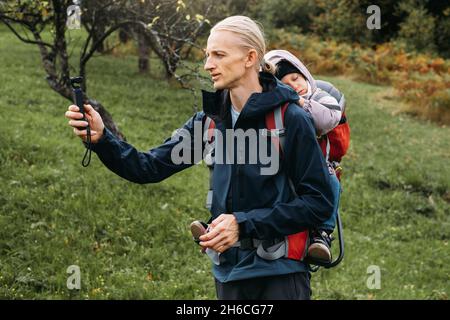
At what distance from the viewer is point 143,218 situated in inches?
276

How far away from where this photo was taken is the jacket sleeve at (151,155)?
271 centimetres

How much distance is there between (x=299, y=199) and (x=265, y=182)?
6.4 inches

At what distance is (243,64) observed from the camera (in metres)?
2.55

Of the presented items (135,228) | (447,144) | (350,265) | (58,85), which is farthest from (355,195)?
(447,144)

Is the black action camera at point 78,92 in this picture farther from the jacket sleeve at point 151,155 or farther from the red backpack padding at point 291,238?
the red backpack padding at point 291,238

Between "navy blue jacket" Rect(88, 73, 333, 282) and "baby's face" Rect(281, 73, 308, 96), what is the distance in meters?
0.53

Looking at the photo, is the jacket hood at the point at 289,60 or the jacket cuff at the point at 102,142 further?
the jacket hood at the point at 289,60

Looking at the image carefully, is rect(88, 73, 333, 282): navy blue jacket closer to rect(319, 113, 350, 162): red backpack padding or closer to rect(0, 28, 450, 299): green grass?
rect(319, 113, 350, 162): red backpack padding

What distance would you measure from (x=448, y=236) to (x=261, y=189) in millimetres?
6882

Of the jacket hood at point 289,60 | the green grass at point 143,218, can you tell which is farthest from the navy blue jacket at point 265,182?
the green grass at point 143,218

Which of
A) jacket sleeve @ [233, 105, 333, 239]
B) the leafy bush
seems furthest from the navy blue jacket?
the leafy bush

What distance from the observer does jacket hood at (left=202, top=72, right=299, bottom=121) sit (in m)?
2.47

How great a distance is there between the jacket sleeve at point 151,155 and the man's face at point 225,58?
31 centimetres
